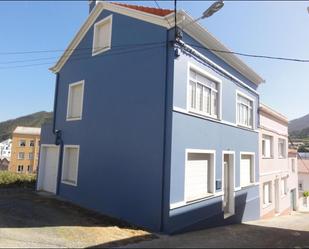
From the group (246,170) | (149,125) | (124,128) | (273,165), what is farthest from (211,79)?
A: (273,165)

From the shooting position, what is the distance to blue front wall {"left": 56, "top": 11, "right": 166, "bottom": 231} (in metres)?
9.00

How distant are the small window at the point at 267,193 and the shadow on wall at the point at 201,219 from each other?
5.72m

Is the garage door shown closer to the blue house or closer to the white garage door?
the blue house

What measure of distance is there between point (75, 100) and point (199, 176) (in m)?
7.04

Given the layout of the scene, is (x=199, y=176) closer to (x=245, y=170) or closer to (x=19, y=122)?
(x=245, y=170)

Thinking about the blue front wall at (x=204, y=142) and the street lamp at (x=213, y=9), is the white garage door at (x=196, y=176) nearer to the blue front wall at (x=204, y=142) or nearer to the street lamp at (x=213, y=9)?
the blue front wall at (x=204, y=142)

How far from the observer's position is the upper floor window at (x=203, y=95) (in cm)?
1025

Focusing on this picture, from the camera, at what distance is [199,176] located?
34.0 feet

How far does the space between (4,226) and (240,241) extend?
6801 millimetres

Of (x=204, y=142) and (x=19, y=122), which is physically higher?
(x=19, y=122)

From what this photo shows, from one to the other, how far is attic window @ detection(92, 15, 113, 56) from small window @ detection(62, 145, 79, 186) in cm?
456

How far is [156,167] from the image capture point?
877 cm

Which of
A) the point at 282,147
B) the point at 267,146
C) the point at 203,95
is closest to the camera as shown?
the point at 203,95

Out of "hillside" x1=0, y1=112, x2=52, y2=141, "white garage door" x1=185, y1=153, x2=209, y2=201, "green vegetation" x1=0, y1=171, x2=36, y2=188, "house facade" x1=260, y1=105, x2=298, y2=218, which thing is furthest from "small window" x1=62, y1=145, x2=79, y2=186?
"hillside" x1=0, y1=112, x2=52, y2=141
